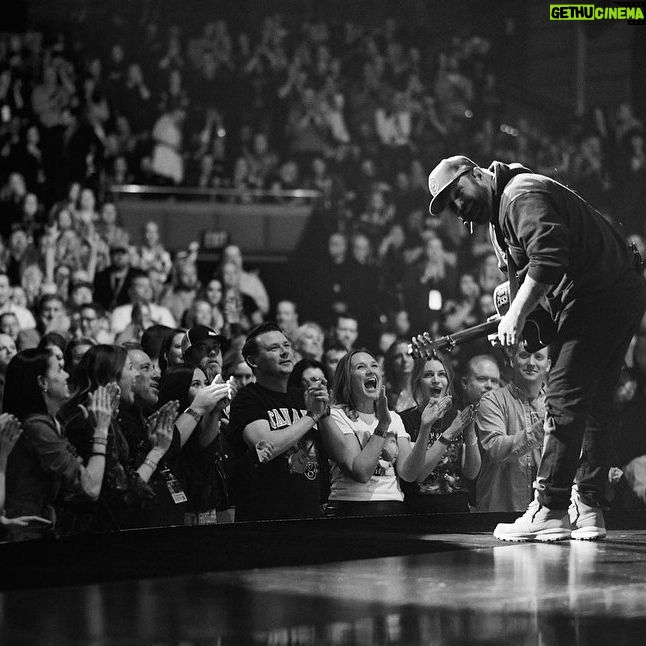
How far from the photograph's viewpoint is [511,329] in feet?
11.9

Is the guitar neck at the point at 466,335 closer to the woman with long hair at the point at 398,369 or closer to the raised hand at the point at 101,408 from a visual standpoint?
the raised hand at the point at 101,408

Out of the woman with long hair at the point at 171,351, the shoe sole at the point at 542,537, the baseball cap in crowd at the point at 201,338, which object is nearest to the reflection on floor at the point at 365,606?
the shoe sole at the point at 542,537

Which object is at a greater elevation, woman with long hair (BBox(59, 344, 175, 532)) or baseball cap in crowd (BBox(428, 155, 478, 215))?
baseball cap in crowd (BBox(428, 155, 478, 215))

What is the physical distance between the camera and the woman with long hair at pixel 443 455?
190 inches

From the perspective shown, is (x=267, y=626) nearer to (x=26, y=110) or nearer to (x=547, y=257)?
(x=547, y=257)

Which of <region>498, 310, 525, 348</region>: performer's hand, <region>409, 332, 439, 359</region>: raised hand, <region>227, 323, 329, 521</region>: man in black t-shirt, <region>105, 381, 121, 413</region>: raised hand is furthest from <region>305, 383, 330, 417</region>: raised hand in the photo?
<region>498, 310, 525, 348</region>: performer's hand

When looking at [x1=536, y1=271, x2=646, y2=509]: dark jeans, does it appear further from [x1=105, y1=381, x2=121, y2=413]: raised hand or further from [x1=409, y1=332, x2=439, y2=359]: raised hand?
[x1=105, y1=381, x2=121, y2=413]: raised hand

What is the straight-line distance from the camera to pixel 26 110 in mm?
12055

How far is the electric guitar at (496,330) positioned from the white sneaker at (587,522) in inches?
21.6

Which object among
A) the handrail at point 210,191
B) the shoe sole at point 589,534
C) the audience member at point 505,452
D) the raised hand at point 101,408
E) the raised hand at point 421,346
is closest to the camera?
the shoe sole at point 589,534

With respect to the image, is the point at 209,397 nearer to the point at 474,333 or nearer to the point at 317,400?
the point at 317,400

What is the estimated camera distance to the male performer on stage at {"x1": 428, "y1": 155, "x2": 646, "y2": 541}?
148 inches

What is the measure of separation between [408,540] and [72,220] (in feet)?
22.5

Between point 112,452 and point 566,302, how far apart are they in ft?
5.67
